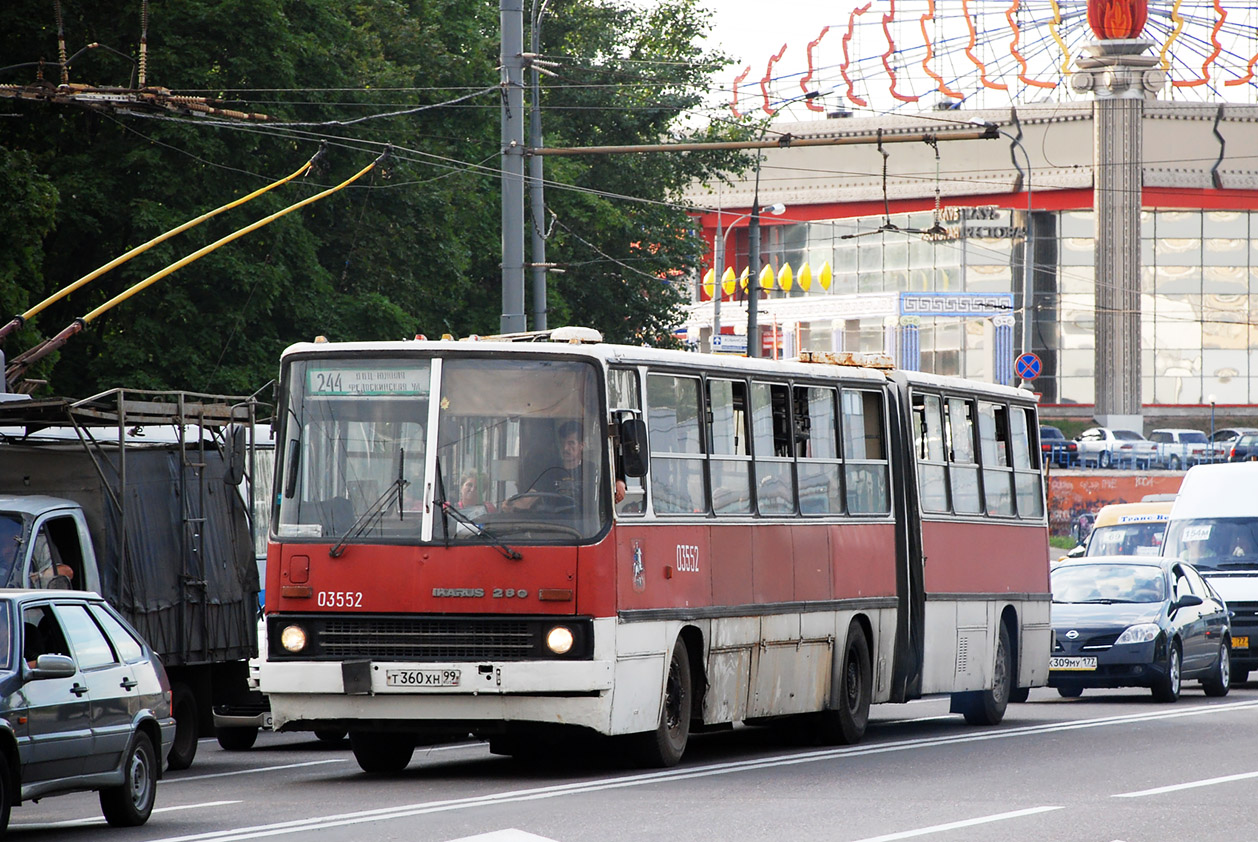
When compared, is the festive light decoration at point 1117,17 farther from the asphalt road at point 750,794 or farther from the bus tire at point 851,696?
the bus tire at point 851,696

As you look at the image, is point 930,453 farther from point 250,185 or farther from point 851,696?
point 250,185

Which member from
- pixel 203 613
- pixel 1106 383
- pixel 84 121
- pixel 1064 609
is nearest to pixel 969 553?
pixel 1064 609

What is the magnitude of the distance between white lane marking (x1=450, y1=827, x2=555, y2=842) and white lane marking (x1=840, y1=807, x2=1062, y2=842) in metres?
1.56

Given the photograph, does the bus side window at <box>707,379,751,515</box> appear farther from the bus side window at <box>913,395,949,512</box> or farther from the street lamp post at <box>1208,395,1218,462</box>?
the street lamp post at <box>1208,395,1218,462</box>

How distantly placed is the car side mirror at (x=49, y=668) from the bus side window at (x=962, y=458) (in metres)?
10.7

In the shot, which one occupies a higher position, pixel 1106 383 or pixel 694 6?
pixel 694 6

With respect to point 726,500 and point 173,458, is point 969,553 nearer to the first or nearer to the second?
point 726,500

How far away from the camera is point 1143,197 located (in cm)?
8850

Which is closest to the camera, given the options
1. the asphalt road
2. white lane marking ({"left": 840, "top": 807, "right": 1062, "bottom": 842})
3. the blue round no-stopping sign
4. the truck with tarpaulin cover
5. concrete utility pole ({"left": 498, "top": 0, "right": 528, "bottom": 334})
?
white lane marking ({"left": 840, "top": 807, "right": 1062, "bottom": 842})

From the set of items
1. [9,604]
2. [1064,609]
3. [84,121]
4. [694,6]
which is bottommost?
[1064,609]

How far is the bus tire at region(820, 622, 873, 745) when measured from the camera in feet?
57.0

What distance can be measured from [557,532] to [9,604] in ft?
12.1

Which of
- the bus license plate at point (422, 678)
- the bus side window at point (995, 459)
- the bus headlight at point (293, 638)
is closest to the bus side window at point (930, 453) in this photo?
the bus side window at point (995, 459)

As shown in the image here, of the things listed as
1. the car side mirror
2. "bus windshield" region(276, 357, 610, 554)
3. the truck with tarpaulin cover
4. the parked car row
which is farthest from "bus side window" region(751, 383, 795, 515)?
the parked car row
